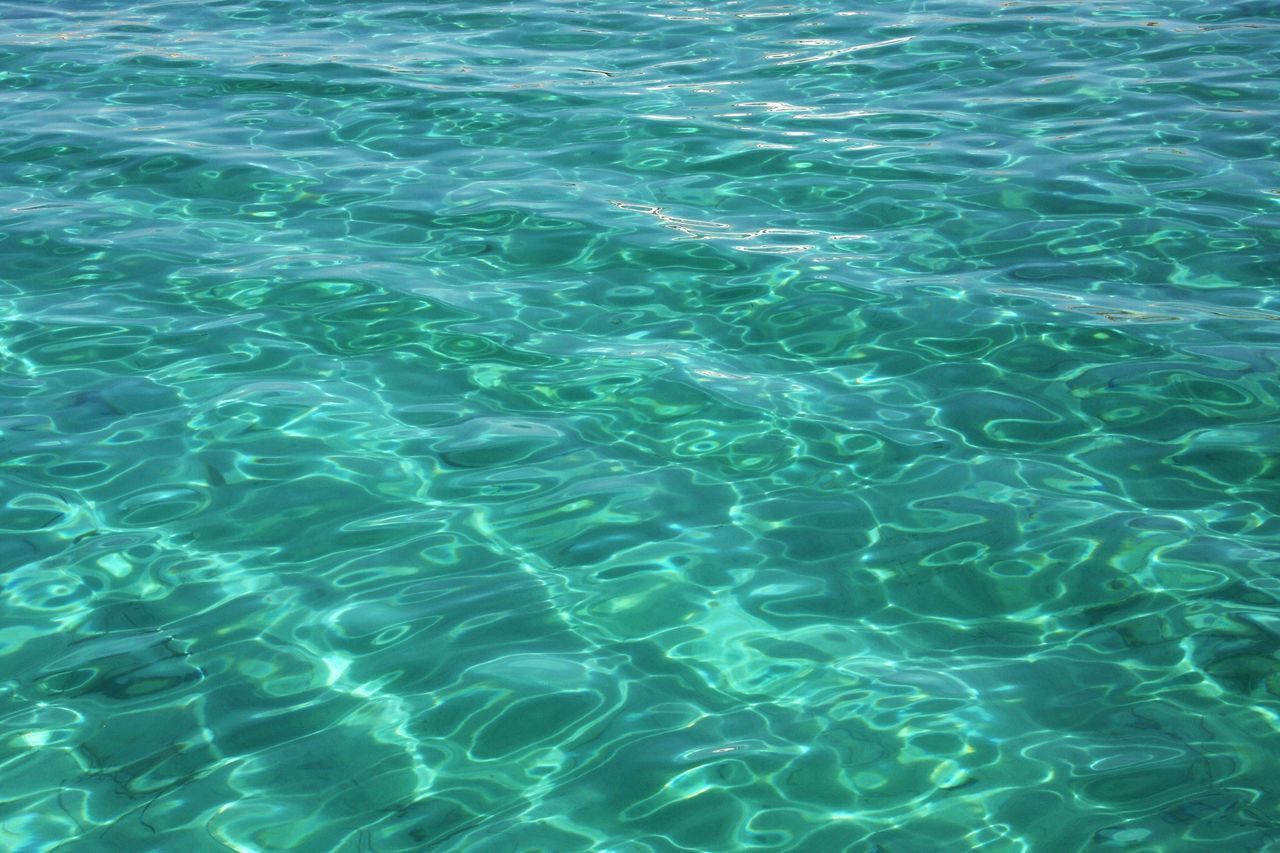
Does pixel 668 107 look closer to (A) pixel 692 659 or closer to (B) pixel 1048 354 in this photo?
(B) pixel 1048 354

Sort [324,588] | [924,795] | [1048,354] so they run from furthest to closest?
[1048,354]
[324,588]
[924,795]

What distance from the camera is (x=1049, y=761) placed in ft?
9.19

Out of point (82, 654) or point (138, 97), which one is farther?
point (138, 97)

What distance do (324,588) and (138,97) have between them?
4978mm

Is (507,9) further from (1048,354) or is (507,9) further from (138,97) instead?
(1048,354)

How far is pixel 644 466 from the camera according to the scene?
3.99 meters

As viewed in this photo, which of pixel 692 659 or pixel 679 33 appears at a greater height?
pixel 679 33

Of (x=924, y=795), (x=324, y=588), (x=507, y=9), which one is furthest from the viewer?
(x=507, y=9)

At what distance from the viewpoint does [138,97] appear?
24.2 feet

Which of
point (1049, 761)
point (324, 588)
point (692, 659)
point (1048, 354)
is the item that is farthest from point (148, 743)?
point (1048, 354)

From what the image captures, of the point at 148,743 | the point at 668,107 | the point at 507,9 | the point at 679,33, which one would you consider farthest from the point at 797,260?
the point at 507,9

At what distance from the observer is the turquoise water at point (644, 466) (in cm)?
279

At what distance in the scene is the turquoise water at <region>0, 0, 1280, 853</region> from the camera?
2.79 meters

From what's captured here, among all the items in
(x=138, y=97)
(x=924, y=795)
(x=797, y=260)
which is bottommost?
(x=924, y=795)
